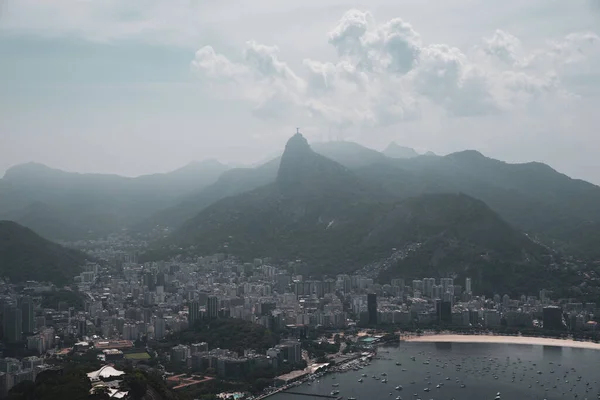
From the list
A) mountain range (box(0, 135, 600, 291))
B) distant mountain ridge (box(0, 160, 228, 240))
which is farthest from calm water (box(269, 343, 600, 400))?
distant mountain ridge (box(0, 160, 228, 240))

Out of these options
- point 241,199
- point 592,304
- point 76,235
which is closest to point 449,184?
point 241,199

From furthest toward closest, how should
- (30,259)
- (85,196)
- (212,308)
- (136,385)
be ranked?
(85,196) → (30,259) → (212,308) → (136,385)

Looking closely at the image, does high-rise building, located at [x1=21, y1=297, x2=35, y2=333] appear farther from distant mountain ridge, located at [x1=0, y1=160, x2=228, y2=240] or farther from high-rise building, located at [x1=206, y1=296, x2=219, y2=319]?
distant mountain ridge, located at [x1=0, y1=160, x2=228, y2=240]

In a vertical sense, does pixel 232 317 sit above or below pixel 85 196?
below

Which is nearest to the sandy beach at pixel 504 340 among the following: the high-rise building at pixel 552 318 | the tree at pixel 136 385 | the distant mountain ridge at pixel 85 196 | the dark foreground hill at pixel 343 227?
the high-rise building at pixel 552 318

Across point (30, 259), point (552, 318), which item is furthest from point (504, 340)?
point (30, 259)

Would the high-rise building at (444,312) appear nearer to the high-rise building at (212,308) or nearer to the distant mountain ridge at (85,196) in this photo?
the high-rise building at (212,308)

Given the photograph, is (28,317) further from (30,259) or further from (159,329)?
(30,259)
